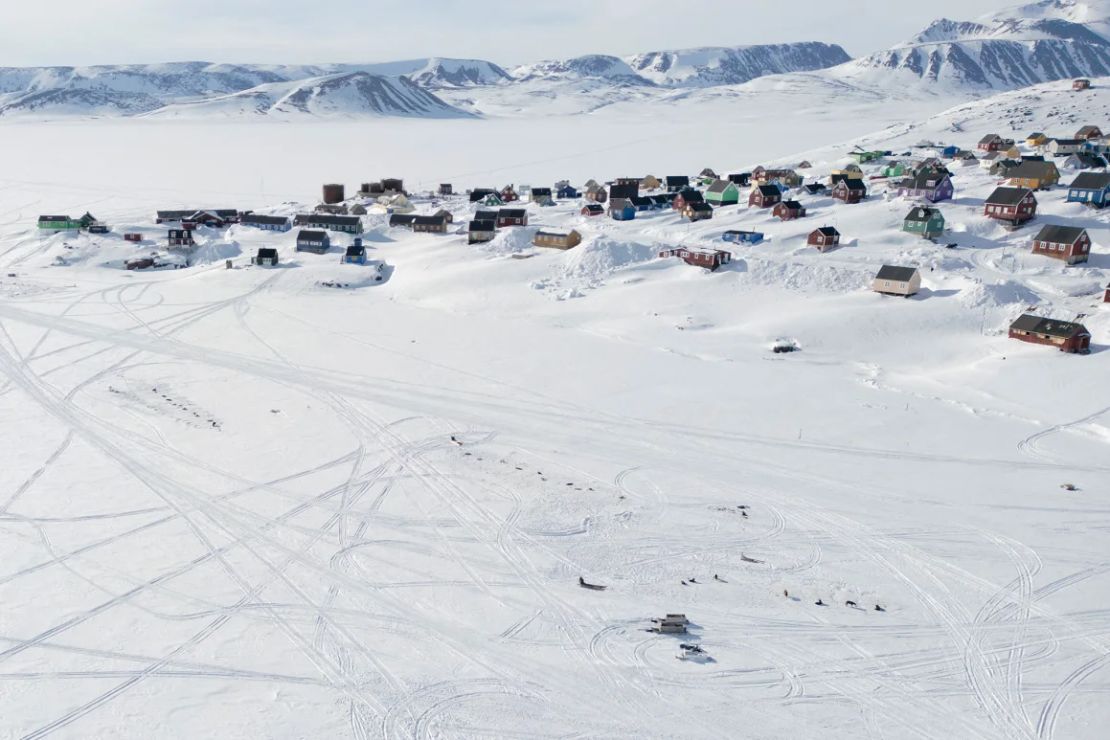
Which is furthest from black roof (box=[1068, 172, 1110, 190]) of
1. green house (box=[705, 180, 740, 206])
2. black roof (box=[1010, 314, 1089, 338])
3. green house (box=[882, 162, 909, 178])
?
black roof (box=[1010, 314, 1089, 338])

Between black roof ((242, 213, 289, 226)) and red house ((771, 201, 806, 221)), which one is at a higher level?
red house ((771, 201, 806, 221))

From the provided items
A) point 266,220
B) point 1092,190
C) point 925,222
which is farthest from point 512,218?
point 1092,190

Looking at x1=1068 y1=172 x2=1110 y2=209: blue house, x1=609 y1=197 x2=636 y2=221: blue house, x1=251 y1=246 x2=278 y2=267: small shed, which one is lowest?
x1=251 y1=246 x2=278 y2=267: small shed

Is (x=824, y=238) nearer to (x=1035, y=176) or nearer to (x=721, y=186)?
(x=721, y=186)

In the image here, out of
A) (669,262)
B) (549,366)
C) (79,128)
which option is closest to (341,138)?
(79,128)

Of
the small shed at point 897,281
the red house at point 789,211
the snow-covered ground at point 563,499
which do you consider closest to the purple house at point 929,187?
the snow-covered ground at point 563,499

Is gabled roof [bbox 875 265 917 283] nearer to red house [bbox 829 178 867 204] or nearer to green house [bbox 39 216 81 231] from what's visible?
A: red house [bbox 829 178 867 204]

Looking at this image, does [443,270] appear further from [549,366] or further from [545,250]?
[549,366]
